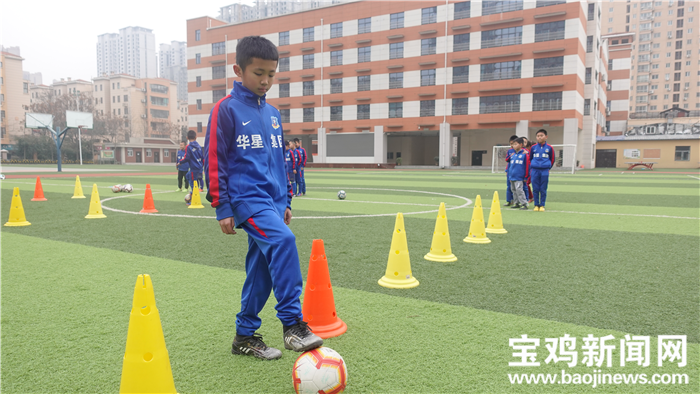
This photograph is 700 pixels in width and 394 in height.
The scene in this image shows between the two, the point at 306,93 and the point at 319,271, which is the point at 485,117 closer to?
the point at 306,93

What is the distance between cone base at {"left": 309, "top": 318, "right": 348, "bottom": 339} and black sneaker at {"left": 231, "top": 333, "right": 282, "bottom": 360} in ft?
1.43

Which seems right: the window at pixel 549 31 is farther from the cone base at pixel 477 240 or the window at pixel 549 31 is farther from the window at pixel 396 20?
the cone base at pixel 477 240

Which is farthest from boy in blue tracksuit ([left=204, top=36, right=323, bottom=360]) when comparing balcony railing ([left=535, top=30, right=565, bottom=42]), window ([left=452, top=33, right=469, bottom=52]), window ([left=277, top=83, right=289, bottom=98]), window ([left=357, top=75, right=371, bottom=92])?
window ([left=277, top=83, right=289, bottom=98])

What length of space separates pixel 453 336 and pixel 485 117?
4559 centimetres

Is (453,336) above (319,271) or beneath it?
beneath

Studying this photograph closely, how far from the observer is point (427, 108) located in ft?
160

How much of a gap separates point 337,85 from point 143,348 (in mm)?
53389

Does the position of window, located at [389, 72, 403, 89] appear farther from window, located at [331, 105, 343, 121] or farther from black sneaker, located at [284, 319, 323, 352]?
black sneaker, located at [284, 319, 323, 352]

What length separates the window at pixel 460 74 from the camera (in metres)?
46.6

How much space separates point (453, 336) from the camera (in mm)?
3244

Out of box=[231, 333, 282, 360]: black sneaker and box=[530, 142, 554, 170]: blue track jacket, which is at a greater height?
box=[530, 142, 554, 170]: blue track jacket

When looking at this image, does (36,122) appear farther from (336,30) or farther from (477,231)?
(477,231)

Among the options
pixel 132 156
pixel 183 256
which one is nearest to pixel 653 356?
pixel 183 256

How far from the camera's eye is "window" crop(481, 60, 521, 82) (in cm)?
4422
